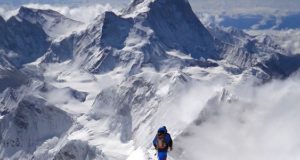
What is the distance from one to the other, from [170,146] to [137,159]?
38.9 metres

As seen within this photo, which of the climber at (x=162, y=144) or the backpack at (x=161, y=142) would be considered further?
the backpack at (x=161, y=142)

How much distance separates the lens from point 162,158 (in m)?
84.8

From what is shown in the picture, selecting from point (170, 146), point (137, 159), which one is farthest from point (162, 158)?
point (137, 159)

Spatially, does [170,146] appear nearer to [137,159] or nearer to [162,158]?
[162,158]

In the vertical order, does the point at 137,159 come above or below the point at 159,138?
below

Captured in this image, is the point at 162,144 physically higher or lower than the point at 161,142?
lower

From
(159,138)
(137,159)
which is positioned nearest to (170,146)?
(159,138)

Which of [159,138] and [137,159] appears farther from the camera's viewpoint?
[137,159]

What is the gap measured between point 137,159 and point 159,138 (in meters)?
39.1

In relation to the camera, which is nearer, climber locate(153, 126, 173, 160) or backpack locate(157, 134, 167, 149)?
climber locate(153, 126, 173, 160)

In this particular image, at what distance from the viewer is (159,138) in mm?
84688

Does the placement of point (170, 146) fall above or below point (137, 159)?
above

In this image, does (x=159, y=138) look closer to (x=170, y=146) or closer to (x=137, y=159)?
(x=170, y=146)

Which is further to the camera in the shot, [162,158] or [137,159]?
[137,159]
